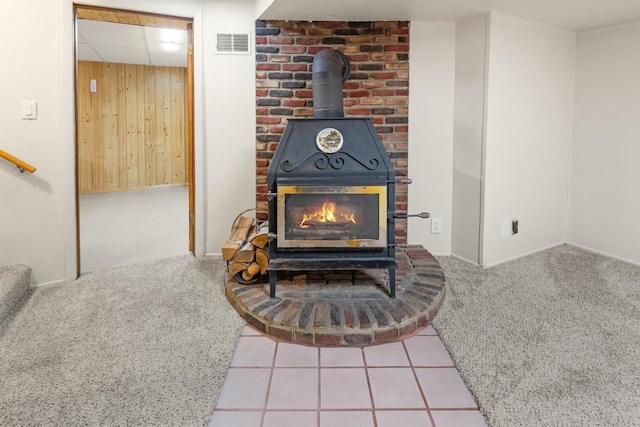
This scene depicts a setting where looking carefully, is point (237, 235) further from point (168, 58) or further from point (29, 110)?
point (168, 58)

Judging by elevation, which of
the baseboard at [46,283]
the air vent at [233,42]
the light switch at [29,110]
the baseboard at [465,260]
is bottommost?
the baseboard at [46,283]

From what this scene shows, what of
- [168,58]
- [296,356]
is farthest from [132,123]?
[296,356]

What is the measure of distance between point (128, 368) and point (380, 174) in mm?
1458

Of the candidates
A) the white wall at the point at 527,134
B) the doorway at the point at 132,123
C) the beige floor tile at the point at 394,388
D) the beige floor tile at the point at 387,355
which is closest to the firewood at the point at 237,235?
the beige floor tile at the point at 387,355

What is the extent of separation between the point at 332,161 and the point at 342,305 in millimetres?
746

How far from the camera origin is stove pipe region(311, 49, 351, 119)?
2.50m

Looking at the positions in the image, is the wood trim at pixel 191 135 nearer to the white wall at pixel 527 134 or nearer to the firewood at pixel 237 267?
the firewood at pixel 237 267

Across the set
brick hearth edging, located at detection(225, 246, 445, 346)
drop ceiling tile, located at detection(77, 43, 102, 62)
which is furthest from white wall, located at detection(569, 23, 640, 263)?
drop ceiling tile, located at detection(77, 43, 102, 62)

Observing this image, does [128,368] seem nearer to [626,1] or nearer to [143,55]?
[626,1]

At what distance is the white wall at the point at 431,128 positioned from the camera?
116 inches

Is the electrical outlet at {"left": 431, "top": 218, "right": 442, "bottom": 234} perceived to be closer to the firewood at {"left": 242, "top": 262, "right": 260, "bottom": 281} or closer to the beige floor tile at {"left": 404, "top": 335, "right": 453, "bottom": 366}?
the beige floor tile at {"left": 404, "top": 335, "right": 453, "bottom": 366}

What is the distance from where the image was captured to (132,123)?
7.03 meters

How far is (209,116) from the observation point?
296 cm

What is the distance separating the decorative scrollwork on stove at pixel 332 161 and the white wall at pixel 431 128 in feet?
3.01
